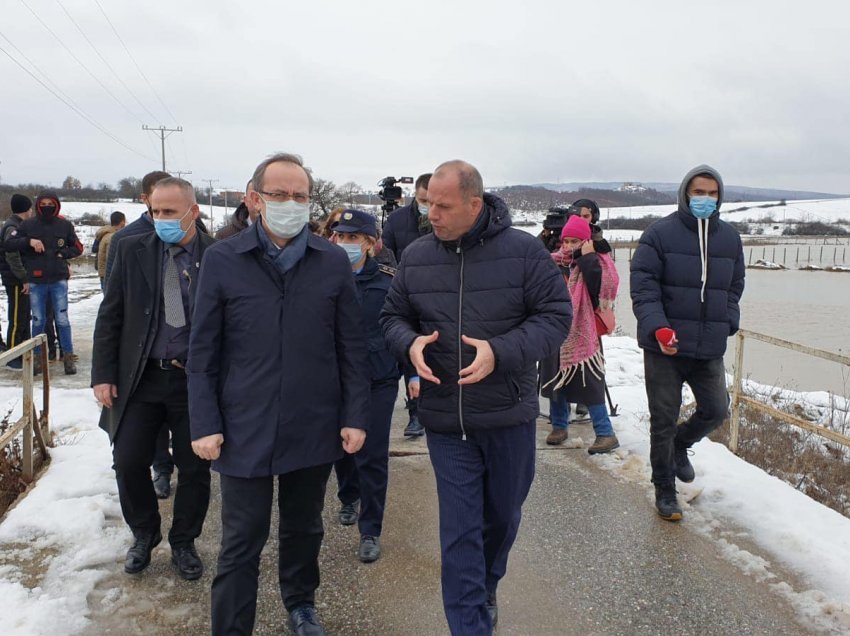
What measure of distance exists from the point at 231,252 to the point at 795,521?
3537mm

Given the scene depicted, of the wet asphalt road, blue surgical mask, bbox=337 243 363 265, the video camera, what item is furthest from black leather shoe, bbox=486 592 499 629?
the video camera

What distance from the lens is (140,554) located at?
3.26 meters

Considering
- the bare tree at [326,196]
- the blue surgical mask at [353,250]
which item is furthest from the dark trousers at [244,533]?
the bare tree at [326,196]

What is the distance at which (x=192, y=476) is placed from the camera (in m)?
3.29

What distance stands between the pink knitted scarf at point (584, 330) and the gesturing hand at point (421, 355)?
110 inches

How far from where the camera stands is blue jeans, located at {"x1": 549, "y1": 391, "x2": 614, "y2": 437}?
5.14 metres

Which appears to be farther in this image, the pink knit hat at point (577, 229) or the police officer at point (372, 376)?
the pink knit hat at point (577, 229)

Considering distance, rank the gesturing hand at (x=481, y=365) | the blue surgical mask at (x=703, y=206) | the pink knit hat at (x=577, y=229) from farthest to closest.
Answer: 1. the pink knit hat at (x=577, y=229)
2. the blue surgical mask at (x=703, y=206)
3. the gesturing hand at (x=481, y=365)

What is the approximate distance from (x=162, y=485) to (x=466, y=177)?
3.09 m

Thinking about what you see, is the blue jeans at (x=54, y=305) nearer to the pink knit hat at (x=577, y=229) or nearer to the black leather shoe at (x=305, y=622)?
the pink knit hat at (x=577, y=229)

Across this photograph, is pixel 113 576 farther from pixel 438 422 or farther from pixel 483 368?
pixel 483 368

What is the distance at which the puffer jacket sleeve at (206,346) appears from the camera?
96.0 inches

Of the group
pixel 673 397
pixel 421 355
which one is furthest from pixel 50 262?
pixel 673 397

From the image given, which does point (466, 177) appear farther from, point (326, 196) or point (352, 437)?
point (326, 196)
